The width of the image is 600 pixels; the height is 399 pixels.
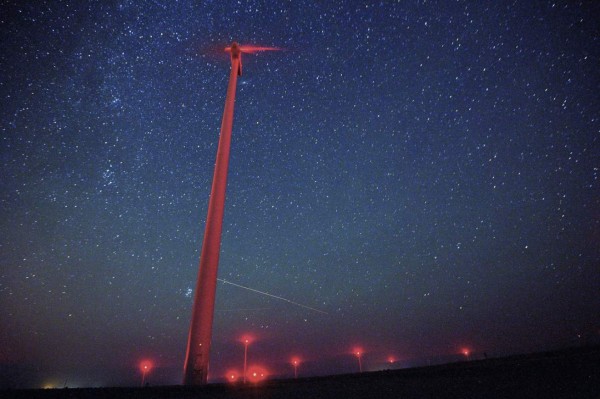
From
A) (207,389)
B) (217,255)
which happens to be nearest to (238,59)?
(217,255)

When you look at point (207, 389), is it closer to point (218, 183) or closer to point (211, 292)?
point (211, 292)

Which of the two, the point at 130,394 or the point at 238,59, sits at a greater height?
the point at 238,59

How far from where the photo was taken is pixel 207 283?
32.7 feet

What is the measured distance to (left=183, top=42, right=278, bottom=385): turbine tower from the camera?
8.62 m

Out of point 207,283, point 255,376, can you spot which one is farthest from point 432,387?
point 207,283

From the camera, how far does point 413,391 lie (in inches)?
109

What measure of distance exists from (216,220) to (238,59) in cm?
1098

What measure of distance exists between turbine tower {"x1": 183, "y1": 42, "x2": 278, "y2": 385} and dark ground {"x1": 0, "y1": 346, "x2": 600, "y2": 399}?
205 inches

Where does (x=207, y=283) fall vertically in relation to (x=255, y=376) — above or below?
above

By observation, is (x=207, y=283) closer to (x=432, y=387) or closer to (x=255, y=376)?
(x=255, y=376)

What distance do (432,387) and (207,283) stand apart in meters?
8.34

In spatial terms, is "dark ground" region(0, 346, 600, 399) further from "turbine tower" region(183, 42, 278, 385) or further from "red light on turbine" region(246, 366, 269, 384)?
"turbine tower" region(183, 42, 278, 385)

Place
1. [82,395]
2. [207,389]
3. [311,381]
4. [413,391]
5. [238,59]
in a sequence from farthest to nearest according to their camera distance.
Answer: [238,59] → [311,381] → [207,389] → [82,395] → [413,391]

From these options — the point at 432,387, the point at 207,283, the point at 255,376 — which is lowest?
the point at 432,387
